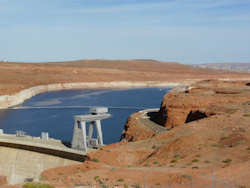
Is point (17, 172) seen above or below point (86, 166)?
below

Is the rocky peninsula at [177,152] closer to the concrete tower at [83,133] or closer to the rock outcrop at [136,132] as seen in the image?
the rock outcrop at [136,132]

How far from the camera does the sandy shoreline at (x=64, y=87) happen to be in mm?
110387

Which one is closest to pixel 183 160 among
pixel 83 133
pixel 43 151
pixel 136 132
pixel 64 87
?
pixel 83 133

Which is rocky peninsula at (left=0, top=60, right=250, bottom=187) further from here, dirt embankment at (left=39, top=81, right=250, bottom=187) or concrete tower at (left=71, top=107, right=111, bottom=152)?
concrete tower at (left=71, top=107, right=111, bottom=152)

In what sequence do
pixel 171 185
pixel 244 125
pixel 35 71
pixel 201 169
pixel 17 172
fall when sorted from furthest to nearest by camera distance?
pixel 35 71
pixel 17 172
pixel 244 125
pixel 201 169
pixel 171 185

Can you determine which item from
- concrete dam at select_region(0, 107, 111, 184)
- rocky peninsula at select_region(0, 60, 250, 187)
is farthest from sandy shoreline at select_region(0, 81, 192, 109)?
concrete dam at select_region(0, 107, 111, 184)

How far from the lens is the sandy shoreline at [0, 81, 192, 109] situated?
110 m

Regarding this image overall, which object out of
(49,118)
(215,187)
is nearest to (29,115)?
(49,118)

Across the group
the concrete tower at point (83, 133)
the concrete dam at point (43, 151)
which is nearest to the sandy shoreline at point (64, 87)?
the concrete dam at point (43, 151)

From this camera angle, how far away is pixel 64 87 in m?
174

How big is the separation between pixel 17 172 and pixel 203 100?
22925mm

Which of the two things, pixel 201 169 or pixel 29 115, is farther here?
pixel 29 115

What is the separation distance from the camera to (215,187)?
647 inches

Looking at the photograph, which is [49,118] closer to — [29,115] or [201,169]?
[29,115]
